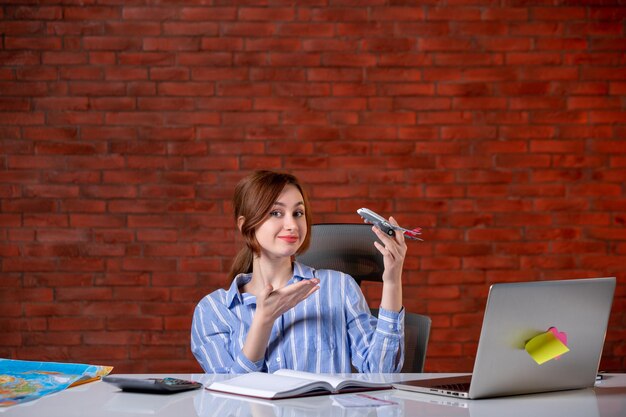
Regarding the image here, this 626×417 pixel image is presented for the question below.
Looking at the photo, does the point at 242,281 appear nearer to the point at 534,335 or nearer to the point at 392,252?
the point at 392,252

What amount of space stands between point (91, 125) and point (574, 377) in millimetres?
2603

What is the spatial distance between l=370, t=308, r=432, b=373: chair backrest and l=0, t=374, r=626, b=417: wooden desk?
0.63m

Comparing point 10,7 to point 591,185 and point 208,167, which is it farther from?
point 591,185

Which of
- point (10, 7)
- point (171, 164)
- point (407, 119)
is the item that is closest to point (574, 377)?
point (407, 119)

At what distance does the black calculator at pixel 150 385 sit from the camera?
5.12ft

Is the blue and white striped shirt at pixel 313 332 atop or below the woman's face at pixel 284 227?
below

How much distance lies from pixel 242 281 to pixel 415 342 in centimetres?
54

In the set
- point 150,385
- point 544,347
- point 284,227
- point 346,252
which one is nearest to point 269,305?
point 284,227

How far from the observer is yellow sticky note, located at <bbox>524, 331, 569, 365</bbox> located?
4.86ft

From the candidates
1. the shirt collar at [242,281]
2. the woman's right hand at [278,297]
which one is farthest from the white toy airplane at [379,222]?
the shirt collar at [242,281]

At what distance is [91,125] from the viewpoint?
3.55 metres

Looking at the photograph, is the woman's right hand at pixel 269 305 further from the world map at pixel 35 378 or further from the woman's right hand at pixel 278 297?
the world map at pixel 35 378

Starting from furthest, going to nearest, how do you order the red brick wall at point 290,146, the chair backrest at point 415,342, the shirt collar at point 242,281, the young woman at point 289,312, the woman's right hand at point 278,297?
the red brick wall at point 290,146
the chair backrest at point 415,342
the shirt collar at point 242,281
the young woman at point 289,312
the woman's right hand at point 278,297

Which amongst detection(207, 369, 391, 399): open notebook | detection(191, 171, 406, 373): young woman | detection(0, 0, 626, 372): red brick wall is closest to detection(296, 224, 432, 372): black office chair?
detection(191, 171, 406, 373): young woman
